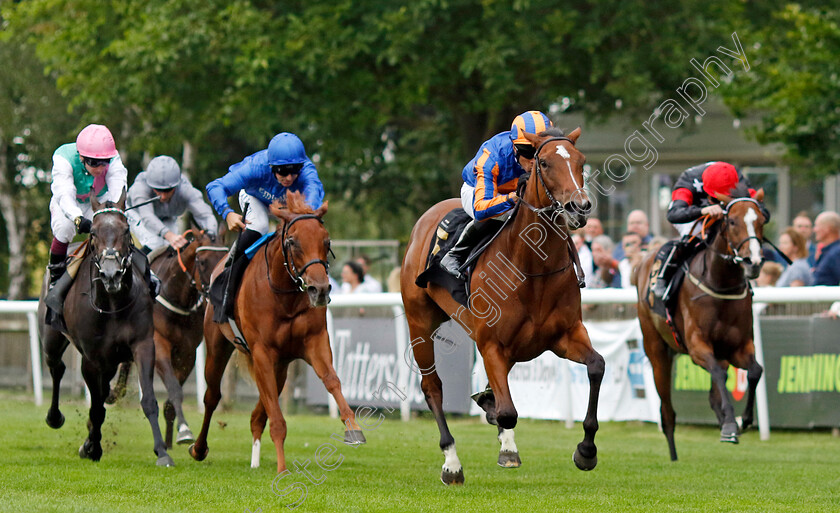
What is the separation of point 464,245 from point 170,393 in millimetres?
2871

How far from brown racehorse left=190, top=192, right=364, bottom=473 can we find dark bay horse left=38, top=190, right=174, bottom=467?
0.71m

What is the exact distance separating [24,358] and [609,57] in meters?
9.41

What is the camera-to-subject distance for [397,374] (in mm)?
12180

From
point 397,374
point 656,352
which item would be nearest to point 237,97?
point 397,374

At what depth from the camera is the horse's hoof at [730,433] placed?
24.7 ft

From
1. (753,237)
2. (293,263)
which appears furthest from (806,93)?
(293,263)

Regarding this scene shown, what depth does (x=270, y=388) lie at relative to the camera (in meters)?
7.24

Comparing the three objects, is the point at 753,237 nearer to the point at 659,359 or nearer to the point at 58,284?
the point at 659,359

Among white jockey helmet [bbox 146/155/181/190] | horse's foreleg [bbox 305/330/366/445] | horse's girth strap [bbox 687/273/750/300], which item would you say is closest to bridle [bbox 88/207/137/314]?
horse's foreleg [bbox 305/330/366/445]

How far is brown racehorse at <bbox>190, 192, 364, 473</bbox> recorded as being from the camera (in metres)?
6.85

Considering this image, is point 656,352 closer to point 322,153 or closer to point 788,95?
point 788,95

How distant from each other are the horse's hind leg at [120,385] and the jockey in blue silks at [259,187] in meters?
1.69

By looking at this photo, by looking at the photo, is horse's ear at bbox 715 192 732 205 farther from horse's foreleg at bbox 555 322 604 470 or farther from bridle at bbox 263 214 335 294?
bridle at bbox 263 214 335 294

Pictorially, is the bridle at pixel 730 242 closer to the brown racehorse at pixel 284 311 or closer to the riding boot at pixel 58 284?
the brown racehorse at pixel 284 311
